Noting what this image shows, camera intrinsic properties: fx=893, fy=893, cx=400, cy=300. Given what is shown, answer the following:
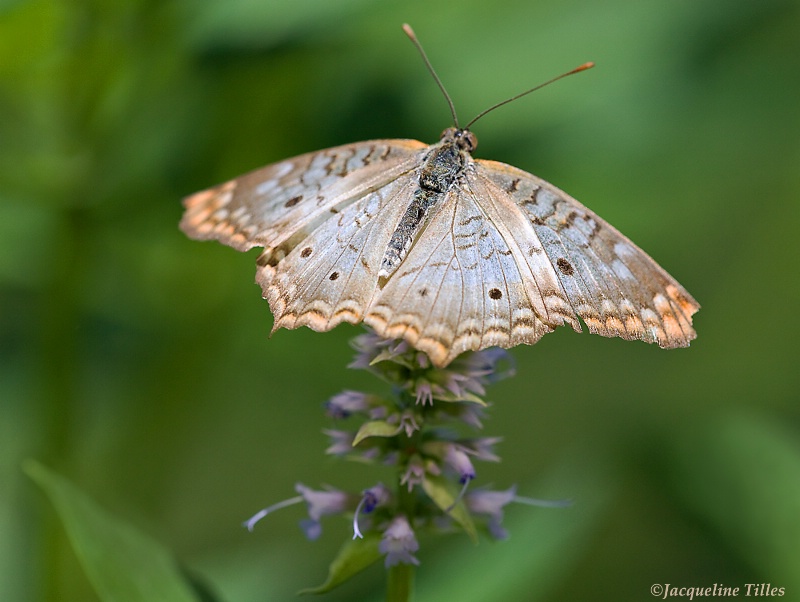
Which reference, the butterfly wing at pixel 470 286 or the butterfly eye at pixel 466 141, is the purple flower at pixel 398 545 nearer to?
the butterfly wing at pixel 470 286

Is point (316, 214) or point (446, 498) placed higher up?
point (316, 214)

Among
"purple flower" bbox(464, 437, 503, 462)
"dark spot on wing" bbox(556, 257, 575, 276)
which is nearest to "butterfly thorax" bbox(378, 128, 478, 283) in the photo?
"dark spot on wing" bbox(556, 257, 575, 276)

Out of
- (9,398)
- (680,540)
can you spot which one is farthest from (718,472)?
(9,398)
